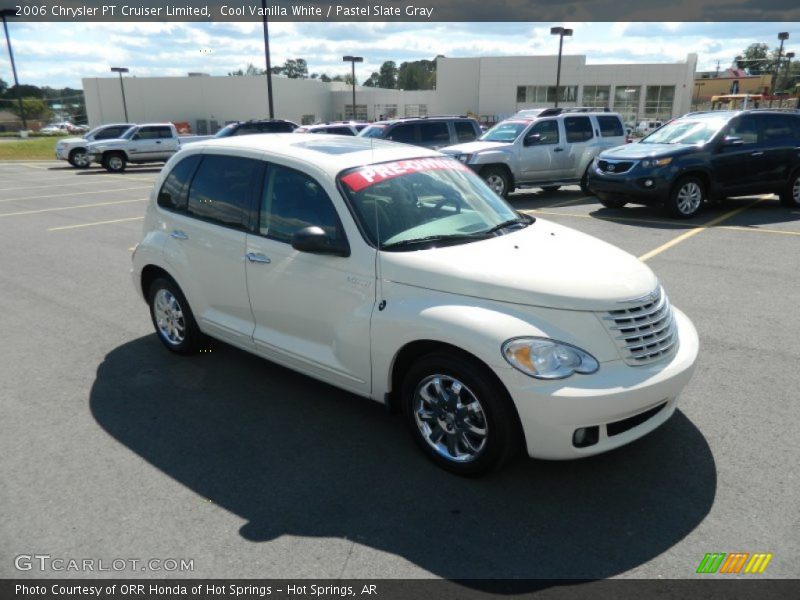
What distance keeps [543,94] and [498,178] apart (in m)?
54.3

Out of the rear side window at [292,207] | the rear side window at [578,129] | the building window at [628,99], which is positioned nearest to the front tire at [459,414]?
the rear side window at [292,207]

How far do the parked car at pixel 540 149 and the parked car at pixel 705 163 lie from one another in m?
2.23

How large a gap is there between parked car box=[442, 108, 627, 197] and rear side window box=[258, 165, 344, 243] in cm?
968

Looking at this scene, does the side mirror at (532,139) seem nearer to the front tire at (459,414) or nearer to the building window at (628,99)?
the front tire at (459,414)

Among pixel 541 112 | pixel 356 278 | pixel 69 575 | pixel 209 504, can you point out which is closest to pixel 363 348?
pixel 356 278

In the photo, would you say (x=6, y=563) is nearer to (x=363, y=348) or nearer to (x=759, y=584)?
(x=363, y=348)

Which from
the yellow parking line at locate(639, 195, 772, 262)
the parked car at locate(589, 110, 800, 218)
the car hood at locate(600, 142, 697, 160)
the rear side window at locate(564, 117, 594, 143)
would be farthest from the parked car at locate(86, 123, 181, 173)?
the yellow parking line at locate(639, 195, 772, 262)

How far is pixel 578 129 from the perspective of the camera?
15.0m

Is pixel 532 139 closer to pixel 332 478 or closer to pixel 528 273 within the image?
pixel 528 273

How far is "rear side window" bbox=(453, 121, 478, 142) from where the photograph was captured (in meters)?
15.7

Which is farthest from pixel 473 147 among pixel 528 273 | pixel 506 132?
pixel 528 273

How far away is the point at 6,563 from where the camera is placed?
3000 millimetres

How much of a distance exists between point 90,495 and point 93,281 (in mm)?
5156

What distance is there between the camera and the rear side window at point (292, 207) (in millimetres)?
4055
